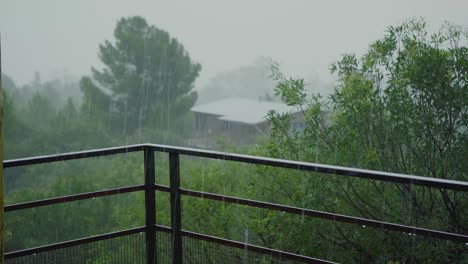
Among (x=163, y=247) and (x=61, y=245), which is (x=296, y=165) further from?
(x=61, y=245)

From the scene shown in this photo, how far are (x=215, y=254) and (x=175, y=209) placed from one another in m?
0.32

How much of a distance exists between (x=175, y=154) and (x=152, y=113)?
22.7 meters

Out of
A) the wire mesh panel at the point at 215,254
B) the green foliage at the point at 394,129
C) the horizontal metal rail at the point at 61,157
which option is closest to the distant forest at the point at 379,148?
the green foliage at the point at 394,129

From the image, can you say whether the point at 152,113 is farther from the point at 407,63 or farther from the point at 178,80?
the point at 407,63

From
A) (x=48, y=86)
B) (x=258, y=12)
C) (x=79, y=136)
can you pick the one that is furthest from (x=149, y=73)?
(x=258, y=12)

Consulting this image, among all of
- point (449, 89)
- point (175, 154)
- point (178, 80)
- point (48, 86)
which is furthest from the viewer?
point (48, 86)

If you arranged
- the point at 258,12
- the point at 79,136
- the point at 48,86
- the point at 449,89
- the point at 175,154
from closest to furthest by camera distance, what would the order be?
the point at 175,154, the point at 449,89, the point at 79,136, the point at 48,86, the point at 258,12

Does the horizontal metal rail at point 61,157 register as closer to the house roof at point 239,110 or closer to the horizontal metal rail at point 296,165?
the horizontal metal rail at point 296,165

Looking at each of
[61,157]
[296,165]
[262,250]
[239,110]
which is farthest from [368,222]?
[239,110]

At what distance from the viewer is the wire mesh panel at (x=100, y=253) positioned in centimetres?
274

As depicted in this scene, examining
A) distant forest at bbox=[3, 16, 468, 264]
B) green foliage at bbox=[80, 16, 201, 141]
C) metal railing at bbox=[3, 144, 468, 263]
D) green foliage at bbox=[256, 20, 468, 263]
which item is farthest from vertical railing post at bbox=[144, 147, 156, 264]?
green foliage at bbox=[80, 16, 201, 141]

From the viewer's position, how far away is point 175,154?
2.81 meters

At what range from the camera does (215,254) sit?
116 inches

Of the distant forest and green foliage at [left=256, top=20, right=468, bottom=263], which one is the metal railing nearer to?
the distant forest
